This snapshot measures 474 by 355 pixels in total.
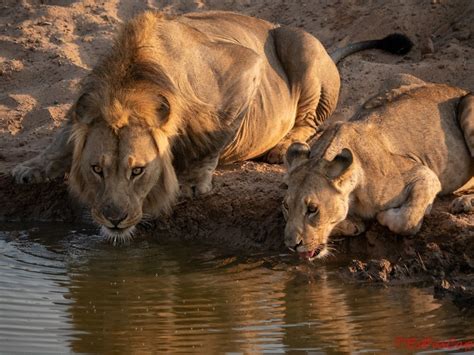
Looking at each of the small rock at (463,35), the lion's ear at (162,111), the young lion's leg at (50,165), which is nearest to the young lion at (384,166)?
the lion's ear at (162,111)

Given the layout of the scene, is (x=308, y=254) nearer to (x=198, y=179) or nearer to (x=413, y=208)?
(x=413, y=208)

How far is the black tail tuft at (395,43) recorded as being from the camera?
42.0 ft

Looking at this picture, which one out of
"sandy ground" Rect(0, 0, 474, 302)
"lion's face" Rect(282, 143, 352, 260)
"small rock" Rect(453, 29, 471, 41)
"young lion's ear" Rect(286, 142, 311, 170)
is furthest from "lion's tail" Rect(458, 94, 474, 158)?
"small rock" Rect(453, 29, 471, 41)

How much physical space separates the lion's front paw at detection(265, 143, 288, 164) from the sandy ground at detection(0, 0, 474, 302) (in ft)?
1.19

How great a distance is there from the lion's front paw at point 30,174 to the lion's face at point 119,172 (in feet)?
4.23

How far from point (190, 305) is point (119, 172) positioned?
120 cm

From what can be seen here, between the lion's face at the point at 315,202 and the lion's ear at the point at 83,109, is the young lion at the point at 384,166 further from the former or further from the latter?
the lion's ear at the point at 83,109

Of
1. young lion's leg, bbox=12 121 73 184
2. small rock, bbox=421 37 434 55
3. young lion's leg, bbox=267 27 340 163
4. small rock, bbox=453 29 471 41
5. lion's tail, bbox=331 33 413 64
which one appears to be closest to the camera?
young lion's leg, bbox=12 121 73 184

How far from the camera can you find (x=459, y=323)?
7602 mm

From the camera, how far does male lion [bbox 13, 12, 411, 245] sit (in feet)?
29.3

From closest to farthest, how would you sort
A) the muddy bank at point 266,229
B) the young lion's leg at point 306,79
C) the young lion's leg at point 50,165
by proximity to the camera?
the muddy bank at point 266,229
the young lion's leg at point 50,165
the young lion's leg at point 306,79

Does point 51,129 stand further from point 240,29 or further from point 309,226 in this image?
point 309,226

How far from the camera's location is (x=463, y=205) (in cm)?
920

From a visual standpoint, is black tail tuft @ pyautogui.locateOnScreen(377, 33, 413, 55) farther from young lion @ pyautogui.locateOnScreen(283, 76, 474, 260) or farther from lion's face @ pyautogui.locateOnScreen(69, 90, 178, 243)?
lion's face @ pyautogui.locateOnScreen(69, 90, 178, 243)
